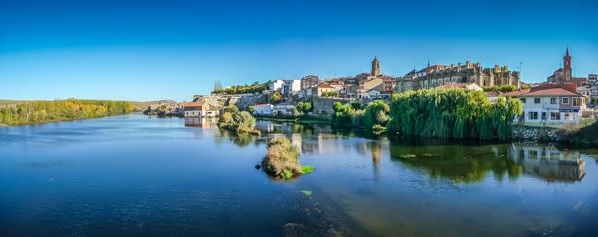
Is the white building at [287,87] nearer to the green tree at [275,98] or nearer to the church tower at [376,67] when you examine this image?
the green tree at [275,98]

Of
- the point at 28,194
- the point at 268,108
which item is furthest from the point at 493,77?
the point at 28,194

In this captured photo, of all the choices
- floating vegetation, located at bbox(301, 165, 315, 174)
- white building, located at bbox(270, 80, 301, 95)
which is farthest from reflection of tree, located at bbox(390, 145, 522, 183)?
white building, located at bbox(270, 80, 301, 95)

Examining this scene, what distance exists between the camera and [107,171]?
23000mm

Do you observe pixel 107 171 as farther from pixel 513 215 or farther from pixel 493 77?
pixel 493 77

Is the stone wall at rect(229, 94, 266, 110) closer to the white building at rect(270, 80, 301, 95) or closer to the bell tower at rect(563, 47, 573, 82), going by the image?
the white building at rect(270, 80, 301, 95)

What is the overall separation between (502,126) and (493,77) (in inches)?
1118

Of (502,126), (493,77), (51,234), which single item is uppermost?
(493,77)

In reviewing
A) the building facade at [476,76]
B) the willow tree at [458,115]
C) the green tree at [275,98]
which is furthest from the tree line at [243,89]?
the willow tree at [458,115]

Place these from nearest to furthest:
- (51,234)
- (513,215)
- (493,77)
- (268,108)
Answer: (51,234) < (513,215) < (493,77) < (268,108)

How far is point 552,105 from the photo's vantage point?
3481 cm

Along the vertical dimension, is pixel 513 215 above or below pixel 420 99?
below

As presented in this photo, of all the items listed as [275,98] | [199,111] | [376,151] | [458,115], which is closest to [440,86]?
[458,115]

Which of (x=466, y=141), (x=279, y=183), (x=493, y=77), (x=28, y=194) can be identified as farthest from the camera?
(x=493, y=77)

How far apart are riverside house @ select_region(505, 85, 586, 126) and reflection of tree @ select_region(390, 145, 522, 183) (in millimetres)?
7110
